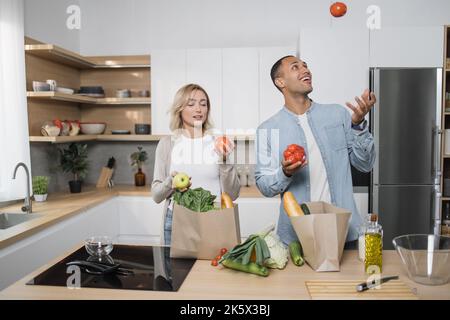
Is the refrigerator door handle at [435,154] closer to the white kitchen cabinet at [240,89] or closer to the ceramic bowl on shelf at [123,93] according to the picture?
the white kitchen cabinet at [240,89]

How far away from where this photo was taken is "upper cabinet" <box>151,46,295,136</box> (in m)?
3.02

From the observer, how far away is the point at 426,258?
107 centimetres

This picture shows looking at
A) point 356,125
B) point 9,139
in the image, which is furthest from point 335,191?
point 9,139

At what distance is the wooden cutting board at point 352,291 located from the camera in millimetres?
986

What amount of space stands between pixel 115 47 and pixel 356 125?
2413 millimetres

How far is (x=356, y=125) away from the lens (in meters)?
1.47

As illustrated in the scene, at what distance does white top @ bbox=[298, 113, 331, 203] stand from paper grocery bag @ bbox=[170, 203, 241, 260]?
45 centimetres

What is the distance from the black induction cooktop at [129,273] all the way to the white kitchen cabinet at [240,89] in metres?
1.83

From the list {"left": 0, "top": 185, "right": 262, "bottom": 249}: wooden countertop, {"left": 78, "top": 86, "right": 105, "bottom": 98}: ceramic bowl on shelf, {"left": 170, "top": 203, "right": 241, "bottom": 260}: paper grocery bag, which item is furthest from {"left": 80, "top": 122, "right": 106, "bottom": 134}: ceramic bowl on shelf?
{"left": 170, "top": 203, "right": 241, "bottom": 260}: paper grocery bag

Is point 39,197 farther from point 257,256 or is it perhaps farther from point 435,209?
point 435,209

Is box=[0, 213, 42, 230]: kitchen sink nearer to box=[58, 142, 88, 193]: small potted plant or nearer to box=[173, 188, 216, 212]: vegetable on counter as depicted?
box=[58, 142, 88, 193]: small potted plant

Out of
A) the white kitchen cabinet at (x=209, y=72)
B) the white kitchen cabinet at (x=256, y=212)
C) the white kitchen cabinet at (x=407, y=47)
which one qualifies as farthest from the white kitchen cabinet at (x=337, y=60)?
the white kitchen cabinet at (x=256, y=212)

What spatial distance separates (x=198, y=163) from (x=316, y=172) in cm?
54
